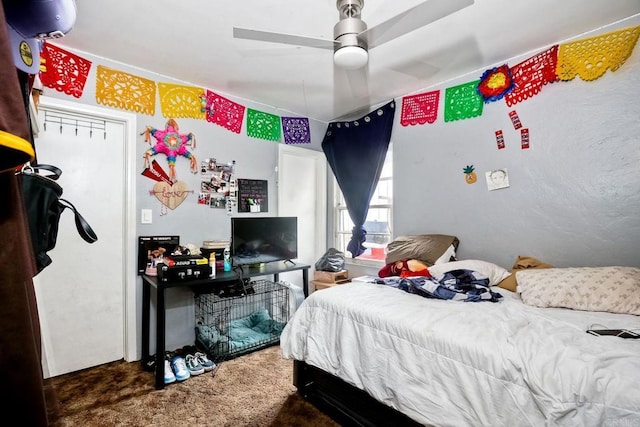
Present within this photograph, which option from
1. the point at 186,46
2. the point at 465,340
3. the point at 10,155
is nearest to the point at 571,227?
the point at 465,340

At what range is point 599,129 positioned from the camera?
2240 mm

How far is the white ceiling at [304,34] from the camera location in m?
1.96

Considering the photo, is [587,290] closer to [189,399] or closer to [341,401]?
[341,401]

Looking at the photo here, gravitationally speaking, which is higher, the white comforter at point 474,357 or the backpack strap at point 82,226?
the backpack strap at point 82,226

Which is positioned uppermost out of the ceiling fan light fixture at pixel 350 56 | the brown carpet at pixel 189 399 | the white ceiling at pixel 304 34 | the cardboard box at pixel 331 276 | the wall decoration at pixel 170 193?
the white ceiling at pixel 304 34

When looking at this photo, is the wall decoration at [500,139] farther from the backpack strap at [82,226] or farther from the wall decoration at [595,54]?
the backpack strap at [82,226]

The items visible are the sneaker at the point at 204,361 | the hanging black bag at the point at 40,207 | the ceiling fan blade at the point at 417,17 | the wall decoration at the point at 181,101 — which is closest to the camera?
the hanging black bag at the point at 40,207

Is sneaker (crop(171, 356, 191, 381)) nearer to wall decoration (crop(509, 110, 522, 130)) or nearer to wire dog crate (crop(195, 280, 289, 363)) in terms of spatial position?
wire dog crate (crop(195, 280, 289, 363))

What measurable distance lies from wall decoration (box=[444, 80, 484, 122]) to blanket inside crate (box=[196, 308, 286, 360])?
Answer: 2730mm

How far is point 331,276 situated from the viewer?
3.68m

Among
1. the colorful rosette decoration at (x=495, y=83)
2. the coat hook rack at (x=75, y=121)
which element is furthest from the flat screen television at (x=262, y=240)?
the colorful rosette decoration at (x=495, y=83)

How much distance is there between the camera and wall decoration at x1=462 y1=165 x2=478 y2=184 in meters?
2.87

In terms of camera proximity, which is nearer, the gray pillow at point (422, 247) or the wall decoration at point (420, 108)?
the gray pillow at point (422, 247)

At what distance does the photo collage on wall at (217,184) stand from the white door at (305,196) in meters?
0.62
